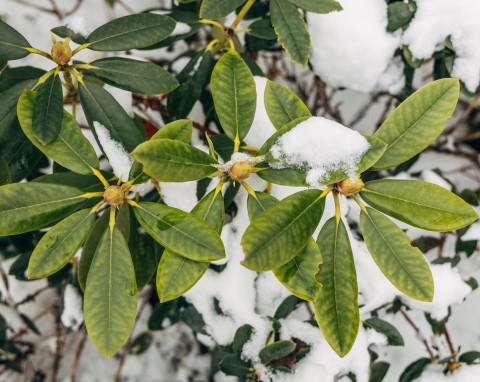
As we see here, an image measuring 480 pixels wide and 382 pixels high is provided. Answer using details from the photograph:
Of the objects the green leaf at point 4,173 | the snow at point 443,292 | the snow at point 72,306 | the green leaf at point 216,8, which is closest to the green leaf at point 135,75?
the green leaf at point 216,8

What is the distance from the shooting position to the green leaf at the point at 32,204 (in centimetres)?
76

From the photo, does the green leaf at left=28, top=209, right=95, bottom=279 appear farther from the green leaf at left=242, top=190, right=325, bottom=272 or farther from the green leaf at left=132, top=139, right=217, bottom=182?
the green leaf at left=242, top=190, right=325, bottom=272

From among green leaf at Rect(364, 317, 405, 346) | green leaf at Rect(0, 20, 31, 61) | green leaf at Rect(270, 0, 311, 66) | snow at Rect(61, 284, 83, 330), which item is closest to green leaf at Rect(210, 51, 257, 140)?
green leaf at Rect(270, 0, 311, 66)

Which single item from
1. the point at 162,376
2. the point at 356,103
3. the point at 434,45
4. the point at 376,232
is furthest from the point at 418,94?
the point at 162,376

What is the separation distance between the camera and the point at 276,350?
1019 millimetres

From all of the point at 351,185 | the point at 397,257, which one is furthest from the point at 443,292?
the point at 351,185

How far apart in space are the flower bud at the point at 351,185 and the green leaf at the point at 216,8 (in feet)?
1.28

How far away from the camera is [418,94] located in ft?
2.52

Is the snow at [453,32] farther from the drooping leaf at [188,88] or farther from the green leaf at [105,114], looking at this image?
the green leaf at [105,114]

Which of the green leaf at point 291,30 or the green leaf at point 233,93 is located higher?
the green leaf at point 291,30

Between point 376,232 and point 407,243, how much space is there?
5 cm

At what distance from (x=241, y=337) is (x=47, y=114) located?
64 cm

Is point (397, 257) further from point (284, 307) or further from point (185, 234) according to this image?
point (284, 307)

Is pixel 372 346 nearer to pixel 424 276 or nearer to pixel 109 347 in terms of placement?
pixel 424 276
